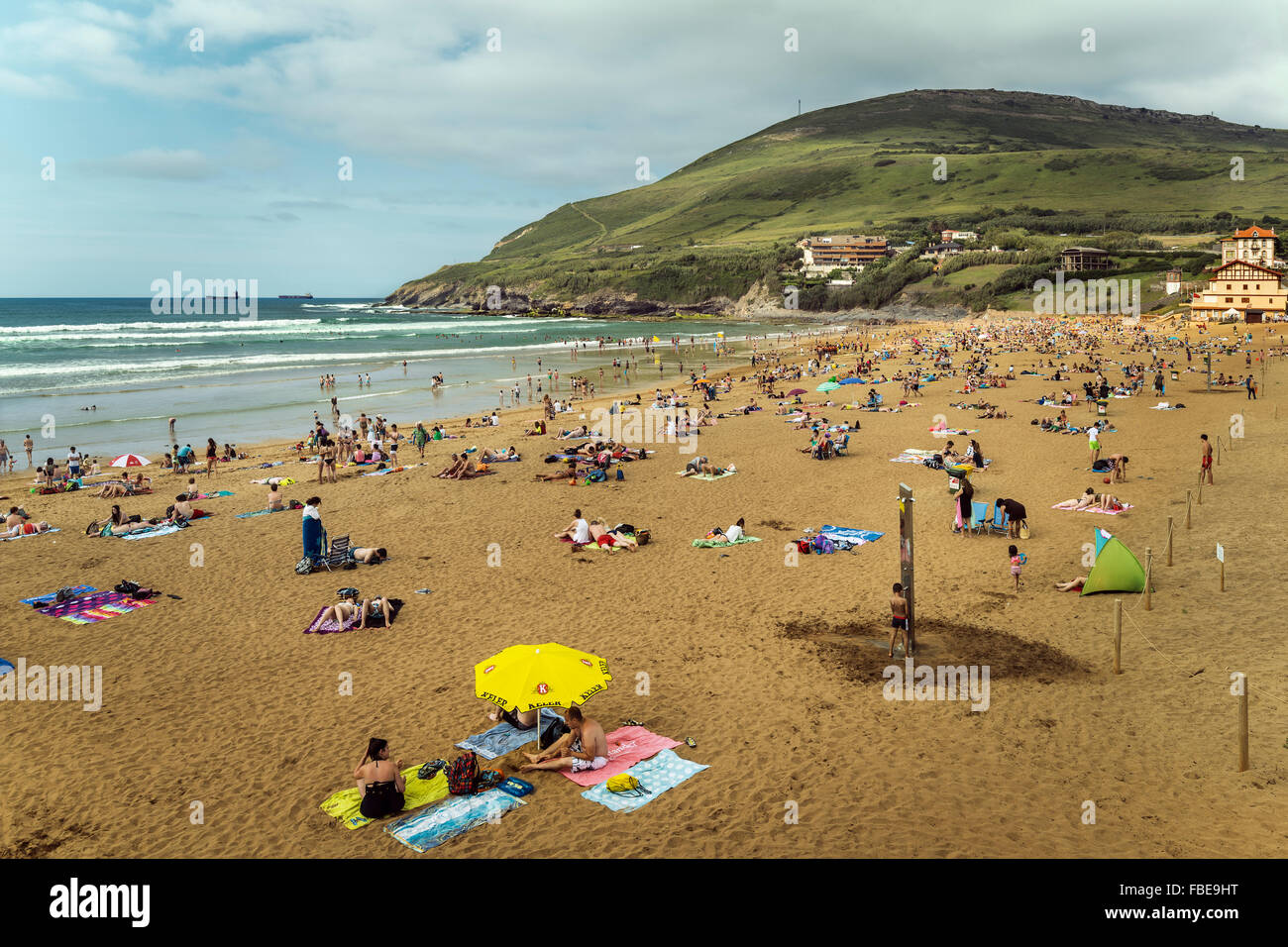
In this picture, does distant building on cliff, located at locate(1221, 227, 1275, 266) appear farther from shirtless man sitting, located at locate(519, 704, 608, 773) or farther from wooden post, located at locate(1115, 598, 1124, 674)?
shirtless man sitting, located at locate(519, 704, 608, 773)

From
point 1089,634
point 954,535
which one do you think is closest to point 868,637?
point 1089,634

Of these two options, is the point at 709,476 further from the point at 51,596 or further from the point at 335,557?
the point at 51,596

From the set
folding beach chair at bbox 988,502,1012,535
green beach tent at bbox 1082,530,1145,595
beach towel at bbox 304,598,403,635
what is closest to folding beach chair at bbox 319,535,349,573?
beach towel at bbox 304,598,403,635

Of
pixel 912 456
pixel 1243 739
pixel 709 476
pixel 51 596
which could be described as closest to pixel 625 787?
pixel 1243 739

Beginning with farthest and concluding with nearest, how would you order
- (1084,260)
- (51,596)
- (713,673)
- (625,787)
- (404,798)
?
(1084,260) → (51,596) → (713,673) → (625,787) → (404,798)

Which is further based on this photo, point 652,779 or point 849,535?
point 849,535

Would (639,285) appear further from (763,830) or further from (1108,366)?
(763,830)
